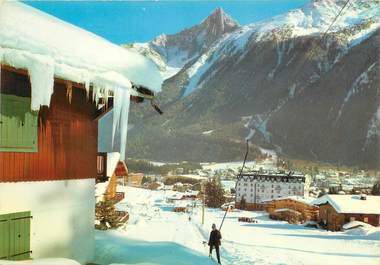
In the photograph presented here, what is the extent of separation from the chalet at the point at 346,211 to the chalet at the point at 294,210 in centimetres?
537

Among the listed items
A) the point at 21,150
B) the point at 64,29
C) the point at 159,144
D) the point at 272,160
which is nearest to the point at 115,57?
the point at 64,29

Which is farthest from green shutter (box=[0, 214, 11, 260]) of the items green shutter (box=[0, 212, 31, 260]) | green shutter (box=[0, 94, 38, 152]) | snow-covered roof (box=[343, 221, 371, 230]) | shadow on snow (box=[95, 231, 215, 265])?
snow-covered roof (box=[343, 221, 371, 230])

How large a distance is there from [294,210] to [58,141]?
191 ft

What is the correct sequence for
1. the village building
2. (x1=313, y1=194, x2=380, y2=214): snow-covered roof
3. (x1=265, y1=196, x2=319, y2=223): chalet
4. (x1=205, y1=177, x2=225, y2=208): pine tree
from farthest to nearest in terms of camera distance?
the village building → (x1=205, y1=177, x2=225, y2=208): pine tree → (x1=265, y1=196, x2=319, y2=223): chalet → (x1=313, y1=194, x2=380, y2=214): snow-covered roof

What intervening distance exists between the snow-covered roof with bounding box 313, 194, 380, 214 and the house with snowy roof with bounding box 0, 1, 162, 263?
41.9 m

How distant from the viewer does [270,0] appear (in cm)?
806

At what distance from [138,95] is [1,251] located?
3603mm

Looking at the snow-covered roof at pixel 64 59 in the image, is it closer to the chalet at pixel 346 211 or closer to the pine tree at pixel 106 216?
the pine tree at pixel 106 216

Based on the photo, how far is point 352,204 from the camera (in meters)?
48.8

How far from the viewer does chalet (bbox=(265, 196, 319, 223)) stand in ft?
189

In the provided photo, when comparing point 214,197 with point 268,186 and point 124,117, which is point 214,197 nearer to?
point 268,186

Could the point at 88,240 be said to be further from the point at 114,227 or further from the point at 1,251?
the point at 114,227

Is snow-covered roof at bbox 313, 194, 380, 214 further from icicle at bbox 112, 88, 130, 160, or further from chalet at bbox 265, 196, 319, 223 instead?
icicle at bbox 112, 88, 130, 160

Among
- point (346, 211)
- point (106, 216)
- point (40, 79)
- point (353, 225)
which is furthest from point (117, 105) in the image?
point (346, 211)
